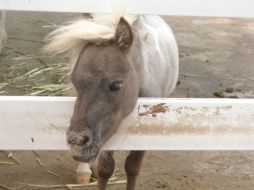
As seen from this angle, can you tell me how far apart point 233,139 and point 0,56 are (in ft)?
13.8

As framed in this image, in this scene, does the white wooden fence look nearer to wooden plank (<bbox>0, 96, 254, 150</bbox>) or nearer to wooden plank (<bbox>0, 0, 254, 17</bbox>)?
wooden plank (<bbox>0, 96, 254, 150</bbox>)

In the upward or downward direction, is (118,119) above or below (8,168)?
above

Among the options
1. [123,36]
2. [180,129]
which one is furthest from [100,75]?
[180,129]

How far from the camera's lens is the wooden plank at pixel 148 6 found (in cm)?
278

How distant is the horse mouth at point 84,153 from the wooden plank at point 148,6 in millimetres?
733

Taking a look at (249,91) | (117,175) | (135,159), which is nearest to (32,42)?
(249,91)

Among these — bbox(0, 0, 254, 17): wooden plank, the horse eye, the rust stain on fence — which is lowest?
the rust stain on fence

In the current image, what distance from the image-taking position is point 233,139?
8.75ft

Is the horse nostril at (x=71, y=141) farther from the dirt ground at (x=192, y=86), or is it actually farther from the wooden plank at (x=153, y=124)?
the dirt ground at (x=192, y=86)

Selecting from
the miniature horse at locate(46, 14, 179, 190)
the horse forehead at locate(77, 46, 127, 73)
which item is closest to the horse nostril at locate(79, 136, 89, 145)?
the miniature horse at locate(46, 14, 179, 190)

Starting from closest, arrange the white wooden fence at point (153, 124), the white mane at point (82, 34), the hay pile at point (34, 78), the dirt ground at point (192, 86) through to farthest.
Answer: the white wooden fence at point (153, 124) < the white mane at point (82, 34) < the dirt ground at point (192, 86) < the hay pile at point (34, 78)

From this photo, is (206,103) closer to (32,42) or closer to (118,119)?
(118,119)

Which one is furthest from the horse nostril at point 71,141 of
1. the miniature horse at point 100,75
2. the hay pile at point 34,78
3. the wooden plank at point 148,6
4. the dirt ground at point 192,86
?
the hay pile at point 34,78

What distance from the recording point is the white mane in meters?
2.69
